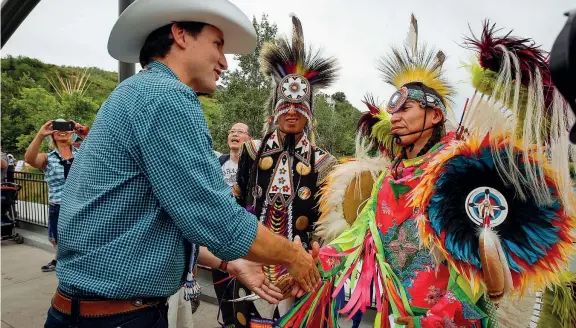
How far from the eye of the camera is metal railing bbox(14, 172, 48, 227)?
7.75m

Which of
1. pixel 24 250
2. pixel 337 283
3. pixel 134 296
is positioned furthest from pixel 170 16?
pixel 24 250

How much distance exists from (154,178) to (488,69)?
145 cm

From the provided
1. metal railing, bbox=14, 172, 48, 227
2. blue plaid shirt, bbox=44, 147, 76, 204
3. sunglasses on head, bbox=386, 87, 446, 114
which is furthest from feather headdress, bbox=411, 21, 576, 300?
metal railing, bbox=14, 172, 48, 227

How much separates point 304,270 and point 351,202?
33.4 inches

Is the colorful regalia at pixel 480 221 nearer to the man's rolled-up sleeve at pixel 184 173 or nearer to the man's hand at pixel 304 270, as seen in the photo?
the man's hand at pixel 304 270

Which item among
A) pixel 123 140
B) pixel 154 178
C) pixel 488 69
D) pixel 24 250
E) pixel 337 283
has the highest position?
pixel 488 69

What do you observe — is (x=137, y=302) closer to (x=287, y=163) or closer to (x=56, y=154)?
(x=287, y=163)

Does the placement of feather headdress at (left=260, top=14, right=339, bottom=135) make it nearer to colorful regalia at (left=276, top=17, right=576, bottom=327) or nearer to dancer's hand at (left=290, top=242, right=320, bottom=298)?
colorful regalia at (left=276, top=17, right=576, bottom=327)

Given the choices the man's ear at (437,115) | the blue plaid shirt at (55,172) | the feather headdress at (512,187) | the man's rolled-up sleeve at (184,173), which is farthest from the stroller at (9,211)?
the feather headdress at (512,187)

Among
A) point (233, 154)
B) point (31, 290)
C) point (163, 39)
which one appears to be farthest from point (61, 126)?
point (163, 39)

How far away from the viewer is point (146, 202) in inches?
49.9

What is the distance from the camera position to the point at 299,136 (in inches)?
116

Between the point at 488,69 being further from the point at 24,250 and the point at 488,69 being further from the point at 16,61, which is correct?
the point at 16,61

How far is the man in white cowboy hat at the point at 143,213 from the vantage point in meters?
1.19
